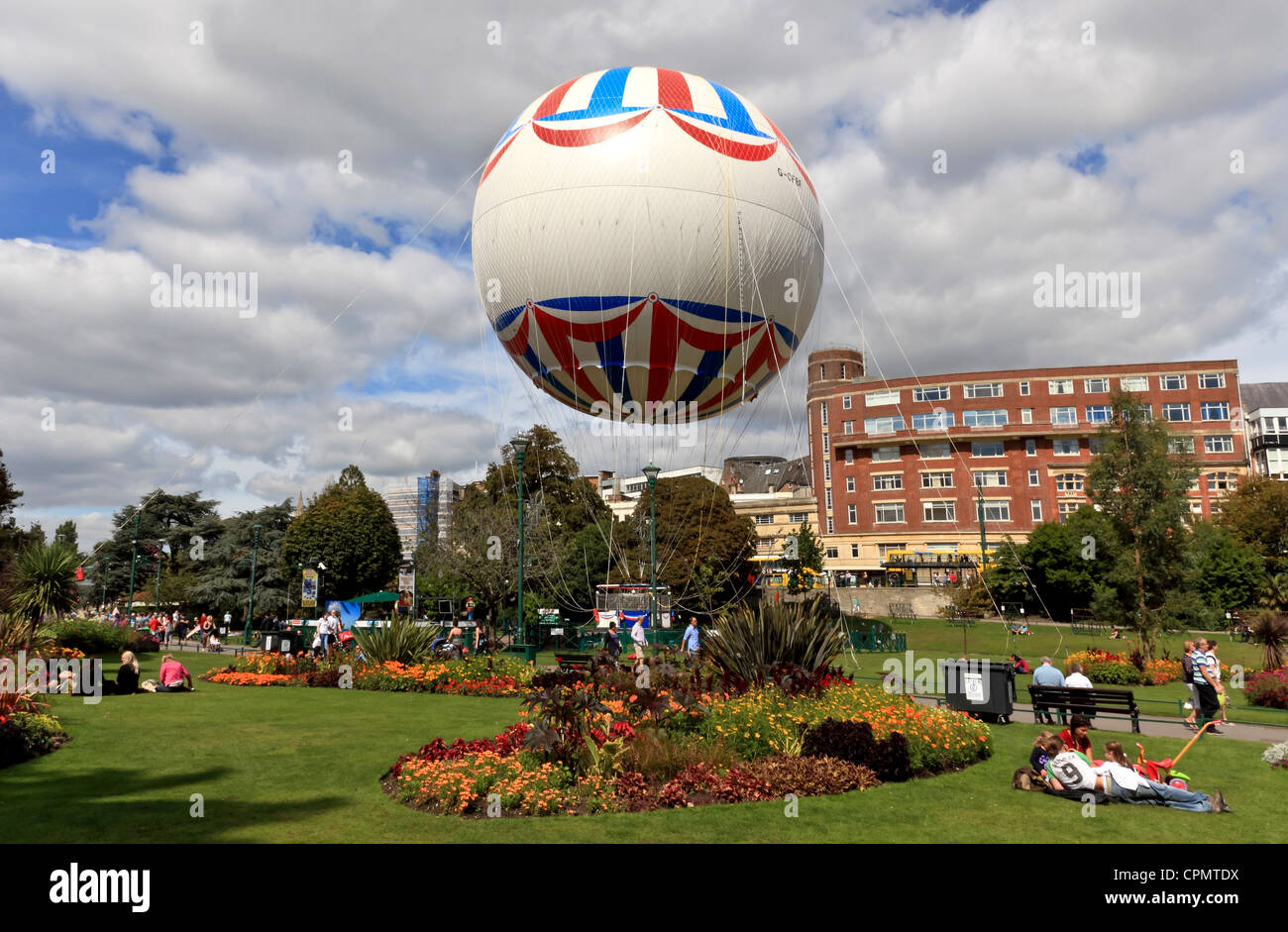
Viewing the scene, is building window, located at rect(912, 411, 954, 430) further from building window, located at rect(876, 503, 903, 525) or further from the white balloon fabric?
the white balloon fabric

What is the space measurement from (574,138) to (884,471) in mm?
64847

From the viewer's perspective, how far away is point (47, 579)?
2158cm

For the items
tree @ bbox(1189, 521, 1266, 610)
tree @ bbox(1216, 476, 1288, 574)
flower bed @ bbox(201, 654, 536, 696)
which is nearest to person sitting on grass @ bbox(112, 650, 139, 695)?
flower bed @ bbox(201, 654, 536, 696)

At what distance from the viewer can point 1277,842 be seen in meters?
7.25

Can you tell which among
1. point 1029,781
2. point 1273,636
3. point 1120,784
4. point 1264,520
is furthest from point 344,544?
point 1264,520

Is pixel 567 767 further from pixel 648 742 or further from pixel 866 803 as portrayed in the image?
pixel 866 803

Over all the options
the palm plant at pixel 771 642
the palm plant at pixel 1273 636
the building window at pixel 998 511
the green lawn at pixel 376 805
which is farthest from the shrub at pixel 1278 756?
the building window at pixel 998 511

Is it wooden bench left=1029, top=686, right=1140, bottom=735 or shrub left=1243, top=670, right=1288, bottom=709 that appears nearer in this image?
wooden bench left=1029, top=686, right=1140, bottom=735

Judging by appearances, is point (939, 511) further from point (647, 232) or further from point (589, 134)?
point (589, 134)

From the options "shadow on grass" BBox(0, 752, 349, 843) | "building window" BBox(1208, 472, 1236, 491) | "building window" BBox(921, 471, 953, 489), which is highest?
"building window" BBox(921, 471, 953, 489)

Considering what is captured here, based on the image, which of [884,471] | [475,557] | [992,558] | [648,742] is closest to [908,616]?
[992,558]

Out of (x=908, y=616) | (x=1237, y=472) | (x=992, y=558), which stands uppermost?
(x=1237, y=472)

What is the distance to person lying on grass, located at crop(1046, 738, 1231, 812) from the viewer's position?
8273 millimetres

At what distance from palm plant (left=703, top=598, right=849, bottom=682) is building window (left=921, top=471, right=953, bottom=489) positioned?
6216 centimetres
